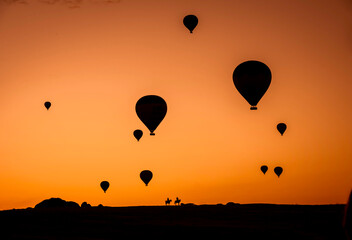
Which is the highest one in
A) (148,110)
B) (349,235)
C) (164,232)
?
(148,110)

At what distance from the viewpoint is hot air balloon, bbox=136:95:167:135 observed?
1711 cm

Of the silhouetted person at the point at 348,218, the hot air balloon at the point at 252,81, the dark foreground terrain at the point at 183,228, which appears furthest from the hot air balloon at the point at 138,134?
the silhouetted person at the point at 348,218

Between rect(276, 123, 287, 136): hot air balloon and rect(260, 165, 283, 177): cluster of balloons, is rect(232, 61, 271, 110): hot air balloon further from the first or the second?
rect(260, 165, 283, 177): cluster of balloons

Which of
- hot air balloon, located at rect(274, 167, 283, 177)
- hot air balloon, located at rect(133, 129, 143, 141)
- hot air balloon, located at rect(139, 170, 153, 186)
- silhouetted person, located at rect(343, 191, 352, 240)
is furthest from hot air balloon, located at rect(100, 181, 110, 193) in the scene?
silhouetted person, located at rect(343, 191, 352, 240)

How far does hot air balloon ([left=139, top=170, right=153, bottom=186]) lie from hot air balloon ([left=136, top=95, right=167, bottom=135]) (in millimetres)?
5615

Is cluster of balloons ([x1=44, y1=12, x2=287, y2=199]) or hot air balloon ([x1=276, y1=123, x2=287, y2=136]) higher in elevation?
hot air balloon ([x1=276, y1=123, x2=287, y2=136])

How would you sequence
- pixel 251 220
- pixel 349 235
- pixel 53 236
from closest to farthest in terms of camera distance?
pixel 349 235 → pixel 53 236 → pixel 251 220

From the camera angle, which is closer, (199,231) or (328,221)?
(199,231)

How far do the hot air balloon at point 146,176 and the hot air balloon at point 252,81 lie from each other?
1005 cm

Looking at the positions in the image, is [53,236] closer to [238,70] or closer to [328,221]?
[328,221]

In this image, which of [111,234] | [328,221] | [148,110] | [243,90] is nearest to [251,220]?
[328,221]

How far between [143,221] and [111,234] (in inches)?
29.7

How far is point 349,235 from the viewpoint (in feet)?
5.19

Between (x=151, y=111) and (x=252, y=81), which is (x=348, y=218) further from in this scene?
(x=151, y=111)
